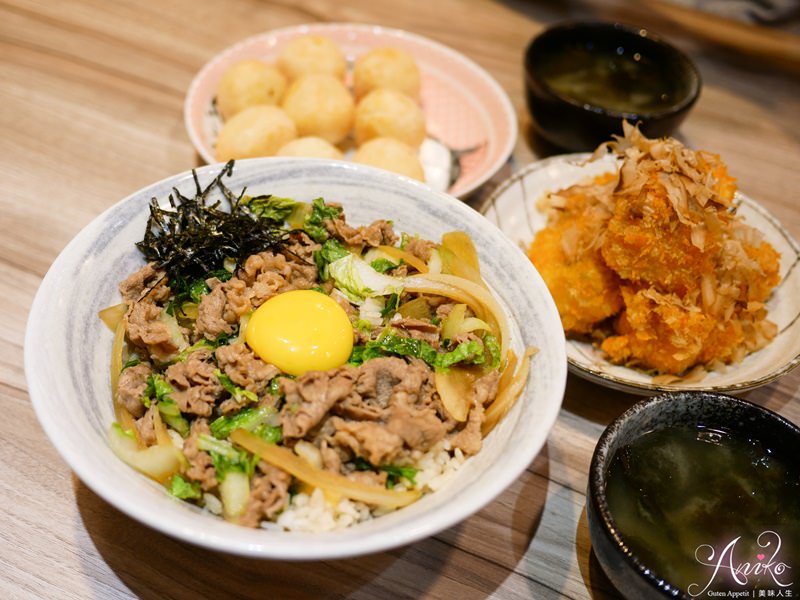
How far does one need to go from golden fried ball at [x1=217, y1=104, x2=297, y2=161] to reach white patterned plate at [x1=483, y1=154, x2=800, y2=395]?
42.0 inches

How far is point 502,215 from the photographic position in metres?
2.99

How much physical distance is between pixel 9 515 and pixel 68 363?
62cm

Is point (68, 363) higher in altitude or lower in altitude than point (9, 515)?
higher

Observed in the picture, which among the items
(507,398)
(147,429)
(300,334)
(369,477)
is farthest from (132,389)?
(507,398)

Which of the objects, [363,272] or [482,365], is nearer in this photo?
[482,365]

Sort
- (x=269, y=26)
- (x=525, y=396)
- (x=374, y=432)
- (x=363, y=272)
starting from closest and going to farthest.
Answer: (x=374, y=432)
(x=525, y=396)
(x=363, y=272)
(x=269, y=26)

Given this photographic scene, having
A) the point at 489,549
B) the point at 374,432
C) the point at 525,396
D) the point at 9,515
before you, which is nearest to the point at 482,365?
the point at 525,396

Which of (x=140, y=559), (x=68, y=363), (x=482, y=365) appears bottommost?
(x=140, y=559)

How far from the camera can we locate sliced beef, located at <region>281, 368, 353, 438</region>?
5.65 ft

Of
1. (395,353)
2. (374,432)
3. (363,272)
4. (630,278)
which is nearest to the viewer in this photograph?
(374,432)

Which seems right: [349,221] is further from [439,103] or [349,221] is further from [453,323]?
[439,103]

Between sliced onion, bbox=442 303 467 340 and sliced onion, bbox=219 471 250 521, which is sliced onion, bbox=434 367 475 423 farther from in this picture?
sliced onion, bbox=219 471 250 521

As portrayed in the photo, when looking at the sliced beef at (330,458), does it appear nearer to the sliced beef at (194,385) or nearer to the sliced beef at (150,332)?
the sliced beef at (194,385)

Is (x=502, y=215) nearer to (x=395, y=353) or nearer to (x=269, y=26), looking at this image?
(x=395, y=353)
